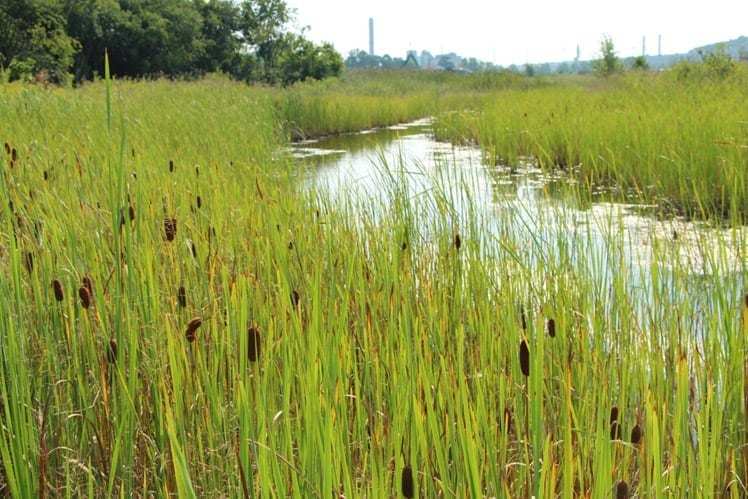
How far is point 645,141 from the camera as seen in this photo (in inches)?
256

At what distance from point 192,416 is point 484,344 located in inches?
27.6

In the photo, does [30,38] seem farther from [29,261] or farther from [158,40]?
[29,261]

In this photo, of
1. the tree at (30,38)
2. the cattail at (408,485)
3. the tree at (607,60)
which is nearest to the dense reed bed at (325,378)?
the cattail at (408,485)

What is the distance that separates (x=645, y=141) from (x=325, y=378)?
594cm

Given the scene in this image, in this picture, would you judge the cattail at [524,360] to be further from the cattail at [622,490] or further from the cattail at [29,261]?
the cattail at [29,261]

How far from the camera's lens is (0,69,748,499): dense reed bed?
1.15 metres

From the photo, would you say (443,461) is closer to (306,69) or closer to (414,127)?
(414,127)

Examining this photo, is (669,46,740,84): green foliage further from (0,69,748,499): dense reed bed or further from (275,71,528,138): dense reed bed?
(0,69,748,499): dense reed bed

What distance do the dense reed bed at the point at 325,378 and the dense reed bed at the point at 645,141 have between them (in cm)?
83

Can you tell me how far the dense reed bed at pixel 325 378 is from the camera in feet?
3.76

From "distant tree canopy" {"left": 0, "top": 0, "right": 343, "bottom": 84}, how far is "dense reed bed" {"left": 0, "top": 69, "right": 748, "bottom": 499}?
50.4ft

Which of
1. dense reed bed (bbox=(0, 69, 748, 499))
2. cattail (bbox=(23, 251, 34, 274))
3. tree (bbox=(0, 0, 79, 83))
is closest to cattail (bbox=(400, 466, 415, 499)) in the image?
dense reed bed (bbox=(0, 69, 748, 499))

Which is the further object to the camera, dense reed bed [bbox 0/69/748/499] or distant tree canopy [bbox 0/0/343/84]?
distant tree canopy [bbox 0/0/343/84]

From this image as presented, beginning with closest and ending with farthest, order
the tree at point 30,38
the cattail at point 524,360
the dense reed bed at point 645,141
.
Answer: the cattail at point 524,360 < the dense reed bed at point 645,141 < the tree at point 30,38
